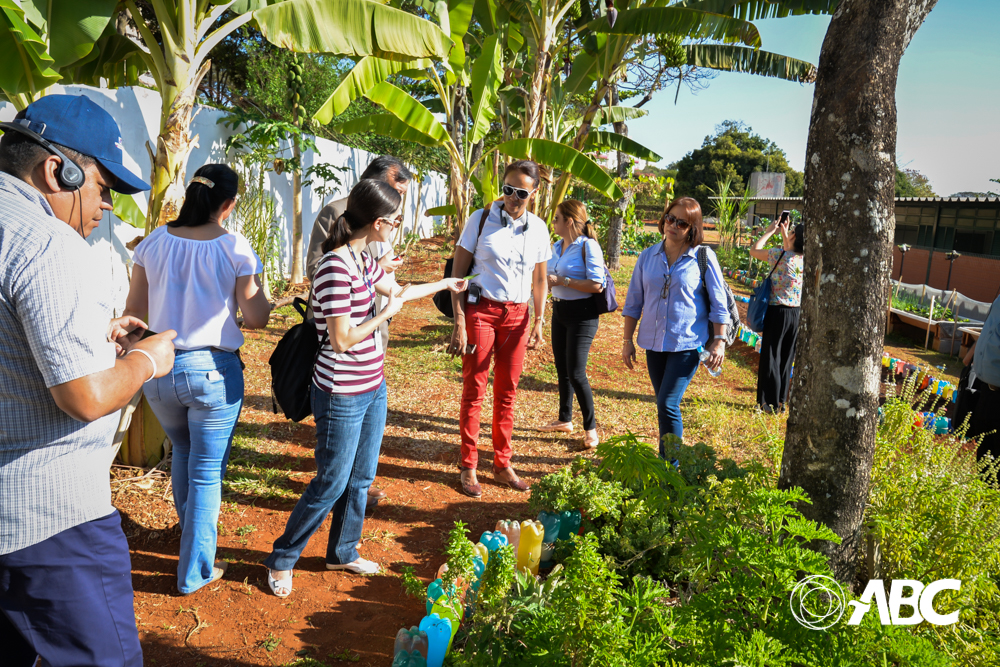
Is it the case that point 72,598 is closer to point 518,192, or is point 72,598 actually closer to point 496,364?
point 496,364

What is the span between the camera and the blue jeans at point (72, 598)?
59.1 inches

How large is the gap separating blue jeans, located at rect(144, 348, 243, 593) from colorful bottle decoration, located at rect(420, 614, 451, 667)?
1253 millimetres

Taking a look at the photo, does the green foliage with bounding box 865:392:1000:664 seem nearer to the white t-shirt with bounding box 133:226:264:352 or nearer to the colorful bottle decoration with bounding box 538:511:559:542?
the colorful bottle decoration with bounding box 538:511:559:542

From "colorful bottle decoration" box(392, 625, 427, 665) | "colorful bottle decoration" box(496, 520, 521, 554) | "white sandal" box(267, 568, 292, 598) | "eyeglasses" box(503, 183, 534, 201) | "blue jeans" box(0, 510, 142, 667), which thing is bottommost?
"white sandal" box(267, 568, 292, 598)

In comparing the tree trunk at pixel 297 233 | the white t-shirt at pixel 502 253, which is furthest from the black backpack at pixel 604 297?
the tree trunk at pixel 297 233

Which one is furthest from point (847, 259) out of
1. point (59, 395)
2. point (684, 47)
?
point (684, 47)

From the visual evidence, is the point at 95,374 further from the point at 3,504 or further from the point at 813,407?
the point at 813,407

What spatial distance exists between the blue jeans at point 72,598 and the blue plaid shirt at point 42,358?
45mm

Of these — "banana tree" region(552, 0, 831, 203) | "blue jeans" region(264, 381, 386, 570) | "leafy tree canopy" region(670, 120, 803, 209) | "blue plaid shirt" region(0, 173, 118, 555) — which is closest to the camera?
"blue plaid shirt" region(0, 173, 118, 555)

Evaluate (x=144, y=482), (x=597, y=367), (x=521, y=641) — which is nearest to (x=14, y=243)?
(x=521, y=641)

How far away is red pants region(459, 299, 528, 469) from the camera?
396 cm

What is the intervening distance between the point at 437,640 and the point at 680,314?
8.15ft

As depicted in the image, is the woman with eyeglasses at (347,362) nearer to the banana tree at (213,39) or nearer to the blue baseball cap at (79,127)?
the blue baseball cap at (79,127)

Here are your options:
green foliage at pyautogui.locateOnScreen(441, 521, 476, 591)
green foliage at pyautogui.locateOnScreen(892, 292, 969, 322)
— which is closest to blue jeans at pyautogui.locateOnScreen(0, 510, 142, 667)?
green foliage at pyautogui.locateOnScreen(441, 521, 476, 591)
